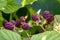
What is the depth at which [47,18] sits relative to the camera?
0.49 meters

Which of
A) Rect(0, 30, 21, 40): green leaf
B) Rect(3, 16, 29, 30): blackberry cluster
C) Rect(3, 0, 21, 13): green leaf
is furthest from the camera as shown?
Rect(3, 0, 21, 13): green leaf

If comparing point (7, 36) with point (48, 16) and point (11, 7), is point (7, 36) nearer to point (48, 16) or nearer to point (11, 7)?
point (48, 16)

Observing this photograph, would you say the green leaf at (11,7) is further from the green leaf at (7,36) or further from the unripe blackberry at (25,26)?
the green leaf at (7,36)

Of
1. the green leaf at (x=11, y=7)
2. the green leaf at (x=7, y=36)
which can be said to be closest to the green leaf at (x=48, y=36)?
the green leaf at (x=7, y=36)

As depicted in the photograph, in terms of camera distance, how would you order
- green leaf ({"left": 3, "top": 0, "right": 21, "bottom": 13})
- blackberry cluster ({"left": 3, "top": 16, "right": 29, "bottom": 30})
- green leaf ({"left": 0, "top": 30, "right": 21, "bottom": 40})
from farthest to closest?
green leaf ({"left": 3, "top": 0, "right": 21, "bottom": 13})
blackberry cluster ({"left": 3, "top": 16, "right": 29, "bottom": 30})
green leaf ({"left": 0, "top": 30, "right": 21, "bottom": 40})

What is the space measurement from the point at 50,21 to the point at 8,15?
0.60 ft

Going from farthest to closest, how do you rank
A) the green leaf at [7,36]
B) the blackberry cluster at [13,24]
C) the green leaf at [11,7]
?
the green leaf at [11,7] → the blackberry cluster at [13,24] → the green leaf at [7,36]

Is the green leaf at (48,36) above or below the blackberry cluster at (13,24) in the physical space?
above

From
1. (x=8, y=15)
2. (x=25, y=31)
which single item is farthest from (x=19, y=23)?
(x=8, y=15)

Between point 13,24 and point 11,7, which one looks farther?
point 11,7

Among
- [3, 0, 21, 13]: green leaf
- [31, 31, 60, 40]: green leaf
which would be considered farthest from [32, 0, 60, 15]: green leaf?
[31, 31, 60, 40]: green leaf

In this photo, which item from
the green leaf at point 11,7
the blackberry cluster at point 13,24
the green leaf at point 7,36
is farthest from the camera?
the green leaf at point 11,7

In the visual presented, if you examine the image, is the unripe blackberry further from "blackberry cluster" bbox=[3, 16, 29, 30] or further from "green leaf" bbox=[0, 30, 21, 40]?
"green leaf" bbox=[0, 30, 21, 40]

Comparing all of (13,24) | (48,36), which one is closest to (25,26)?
(13,24)
